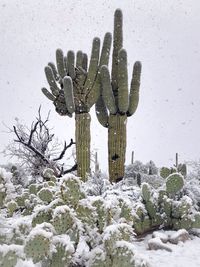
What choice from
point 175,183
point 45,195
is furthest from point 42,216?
point 175,183

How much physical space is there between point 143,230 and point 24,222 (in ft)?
14.9

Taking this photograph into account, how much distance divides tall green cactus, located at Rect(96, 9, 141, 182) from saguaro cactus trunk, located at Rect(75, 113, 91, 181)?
2.60 feet

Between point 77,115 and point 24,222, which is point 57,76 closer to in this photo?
point 77,115

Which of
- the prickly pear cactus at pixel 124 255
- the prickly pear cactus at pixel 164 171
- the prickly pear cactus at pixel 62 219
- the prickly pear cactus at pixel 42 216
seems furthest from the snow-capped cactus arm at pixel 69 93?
the prickly pear cactus at pixel 124 255

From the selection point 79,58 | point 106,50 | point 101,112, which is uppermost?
point 106,50

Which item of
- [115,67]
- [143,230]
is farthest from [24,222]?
[115,67]

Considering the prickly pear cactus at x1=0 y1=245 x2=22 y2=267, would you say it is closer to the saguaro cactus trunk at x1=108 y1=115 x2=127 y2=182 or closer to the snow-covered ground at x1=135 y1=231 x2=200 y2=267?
the snow-covered ground at x1=135 y1=231 x2=200 y2=267

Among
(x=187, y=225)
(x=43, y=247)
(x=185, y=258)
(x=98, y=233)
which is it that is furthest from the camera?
(x=187, y=225)

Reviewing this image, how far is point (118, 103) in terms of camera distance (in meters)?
14.0

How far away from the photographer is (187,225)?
7984 mm

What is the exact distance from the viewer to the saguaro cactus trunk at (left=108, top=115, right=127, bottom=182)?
46.0 ft

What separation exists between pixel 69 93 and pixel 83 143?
5.71 feet

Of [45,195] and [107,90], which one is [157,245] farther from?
[107,90]

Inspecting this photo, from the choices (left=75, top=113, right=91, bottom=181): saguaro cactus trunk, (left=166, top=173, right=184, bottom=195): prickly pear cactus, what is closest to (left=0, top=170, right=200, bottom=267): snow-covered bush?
(left=166, top=173, right=184, bottom=195): prickly pear cactus
